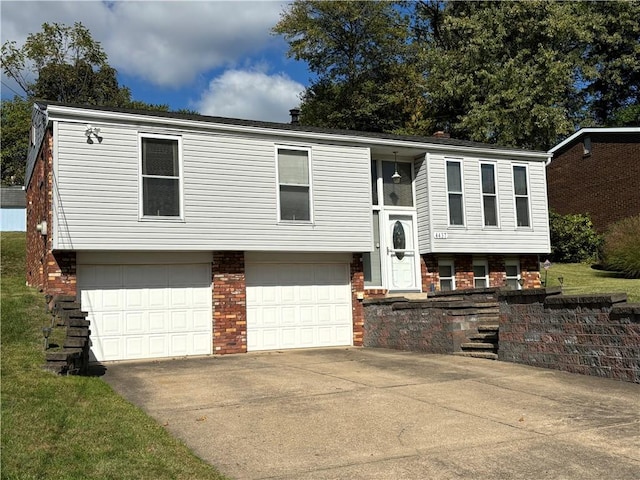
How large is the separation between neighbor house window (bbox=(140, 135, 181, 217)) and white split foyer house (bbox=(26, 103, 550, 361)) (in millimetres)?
29

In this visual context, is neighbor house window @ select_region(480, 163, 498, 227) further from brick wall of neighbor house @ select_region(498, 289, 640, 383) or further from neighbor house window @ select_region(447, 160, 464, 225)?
Result: brick wall of neighbor house @ select_region(498, 289, 640, 383)

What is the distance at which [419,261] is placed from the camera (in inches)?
645

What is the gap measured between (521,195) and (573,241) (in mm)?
7214

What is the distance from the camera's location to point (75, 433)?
18.7ft

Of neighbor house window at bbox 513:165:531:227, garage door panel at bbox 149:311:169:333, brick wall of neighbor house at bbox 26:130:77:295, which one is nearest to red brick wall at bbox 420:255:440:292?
neighbor house window at bbox 513:165:531:227

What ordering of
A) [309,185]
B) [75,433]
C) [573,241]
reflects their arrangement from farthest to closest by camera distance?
[573,241]
[309,185]
[75,433]

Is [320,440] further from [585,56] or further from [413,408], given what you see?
[585,56]

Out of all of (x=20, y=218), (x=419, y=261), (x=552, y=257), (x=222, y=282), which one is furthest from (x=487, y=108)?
(x=20, y=218)

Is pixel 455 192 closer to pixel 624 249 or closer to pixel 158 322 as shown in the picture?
pixel 624 249

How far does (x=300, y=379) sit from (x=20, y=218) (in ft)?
105

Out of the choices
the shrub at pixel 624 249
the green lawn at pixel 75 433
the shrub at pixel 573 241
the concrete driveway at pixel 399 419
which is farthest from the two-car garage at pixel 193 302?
the shrub at pixel 573 241

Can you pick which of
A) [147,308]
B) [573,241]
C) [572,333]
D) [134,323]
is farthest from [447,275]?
[573,241]

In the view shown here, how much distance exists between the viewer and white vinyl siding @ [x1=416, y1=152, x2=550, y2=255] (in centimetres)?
1617

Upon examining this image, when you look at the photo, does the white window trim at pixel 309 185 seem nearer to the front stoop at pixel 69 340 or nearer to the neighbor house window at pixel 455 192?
the neighbor house window at pixel 455 192
